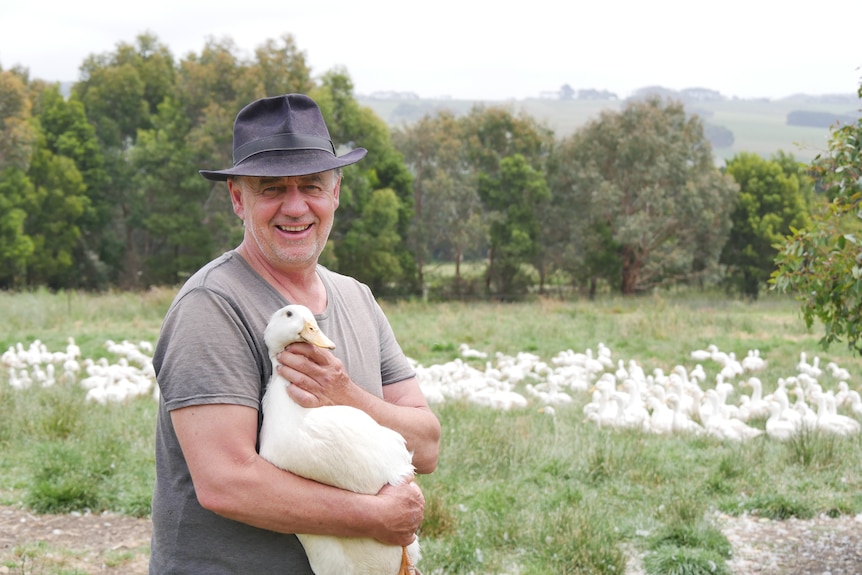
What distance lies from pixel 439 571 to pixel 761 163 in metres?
33.1

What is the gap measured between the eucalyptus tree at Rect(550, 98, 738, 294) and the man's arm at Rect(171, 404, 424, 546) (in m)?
29.9

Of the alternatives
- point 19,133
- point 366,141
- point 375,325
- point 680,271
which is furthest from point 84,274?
point 375,325

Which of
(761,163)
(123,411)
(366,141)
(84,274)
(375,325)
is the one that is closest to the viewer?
(375,325)

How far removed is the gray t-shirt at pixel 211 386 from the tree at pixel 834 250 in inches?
148

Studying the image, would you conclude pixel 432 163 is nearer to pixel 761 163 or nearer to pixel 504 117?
pixel 504 117

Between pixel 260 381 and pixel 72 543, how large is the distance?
3.89 m

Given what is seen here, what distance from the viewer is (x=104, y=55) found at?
35.2 m

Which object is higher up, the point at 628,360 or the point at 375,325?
the point at 375,325

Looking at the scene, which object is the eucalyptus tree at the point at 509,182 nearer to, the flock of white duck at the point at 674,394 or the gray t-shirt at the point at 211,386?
the flock of white duck at the point at 674,394

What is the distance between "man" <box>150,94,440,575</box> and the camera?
88.9 inches

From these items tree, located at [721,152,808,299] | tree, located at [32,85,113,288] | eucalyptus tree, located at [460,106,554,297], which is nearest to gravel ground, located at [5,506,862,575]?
eucalyptus tree, located at [460,106,554,297]

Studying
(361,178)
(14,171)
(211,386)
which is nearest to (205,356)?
(211,386)

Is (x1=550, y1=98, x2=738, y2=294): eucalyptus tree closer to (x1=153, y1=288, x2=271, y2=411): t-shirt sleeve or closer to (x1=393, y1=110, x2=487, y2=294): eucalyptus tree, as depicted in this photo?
(x1=393, y1=110, x2=487, y2=294): eucalyptus tree

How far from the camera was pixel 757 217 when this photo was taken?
33500mm
